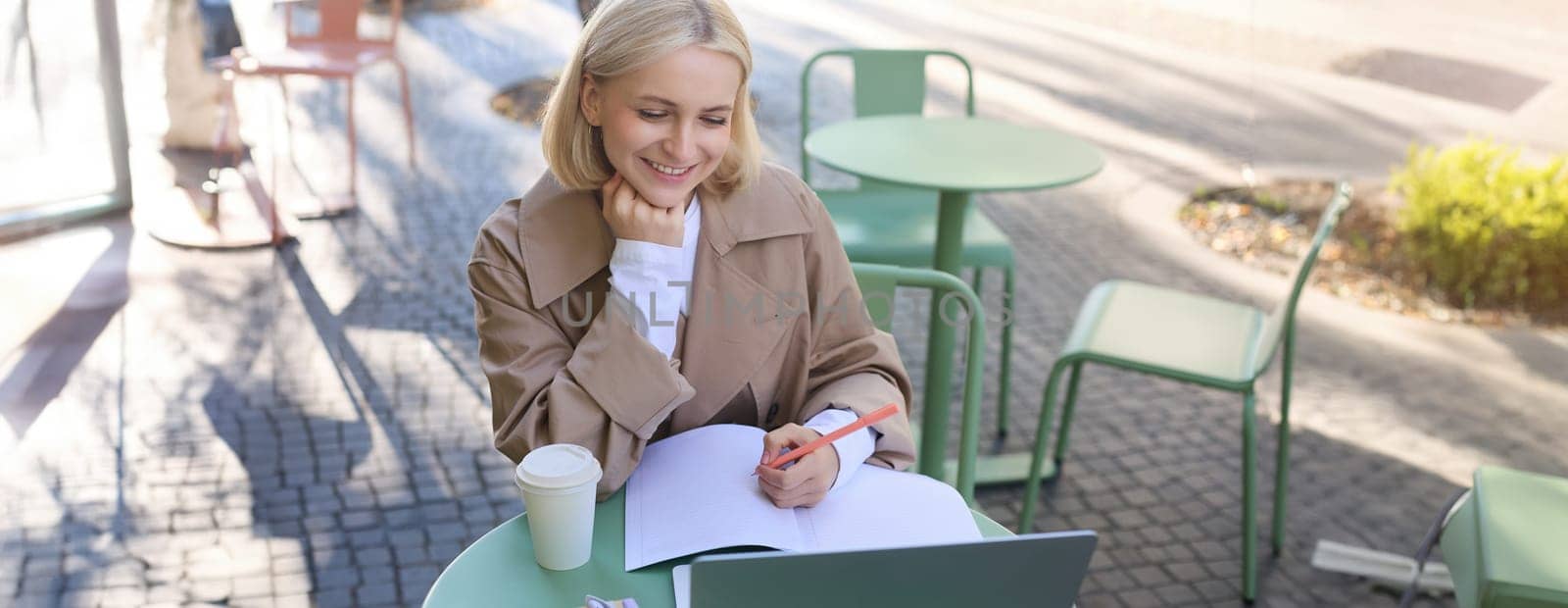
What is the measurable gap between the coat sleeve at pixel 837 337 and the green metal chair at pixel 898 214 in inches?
62.6

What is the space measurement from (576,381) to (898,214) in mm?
2610

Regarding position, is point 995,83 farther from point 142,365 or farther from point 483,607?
point 483,607

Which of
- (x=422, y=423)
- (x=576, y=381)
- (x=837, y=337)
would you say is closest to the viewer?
(x=576, y=381)

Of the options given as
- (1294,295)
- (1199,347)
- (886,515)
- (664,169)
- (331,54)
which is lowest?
(1199,347)

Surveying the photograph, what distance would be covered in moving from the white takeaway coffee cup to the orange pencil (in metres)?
0.26

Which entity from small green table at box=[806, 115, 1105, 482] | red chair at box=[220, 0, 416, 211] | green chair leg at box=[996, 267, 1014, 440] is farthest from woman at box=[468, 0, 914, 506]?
red chair at box=[220, 0, 416, 211]

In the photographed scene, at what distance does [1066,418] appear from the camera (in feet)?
12.8

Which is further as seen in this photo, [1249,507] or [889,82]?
[889,82]

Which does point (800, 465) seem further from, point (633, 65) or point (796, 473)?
point (633, 65)

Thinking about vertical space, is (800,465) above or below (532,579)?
above

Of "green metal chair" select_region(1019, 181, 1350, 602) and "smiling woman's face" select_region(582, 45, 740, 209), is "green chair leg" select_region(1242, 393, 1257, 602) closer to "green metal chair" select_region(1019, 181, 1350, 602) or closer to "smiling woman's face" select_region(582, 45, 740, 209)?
"green metal chair" select_region(1019, 181, 1350, 602)

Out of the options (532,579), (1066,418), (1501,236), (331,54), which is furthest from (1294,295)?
(331,54)

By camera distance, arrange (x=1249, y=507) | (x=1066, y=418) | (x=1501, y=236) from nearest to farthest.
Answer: (x=1249, y=507)
(x=1066, y=418)
(x=1501, y=236)

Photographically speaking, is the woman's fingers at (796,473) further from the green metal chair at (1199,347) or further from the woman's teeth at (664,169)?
the green metal chair at (1199,347)
